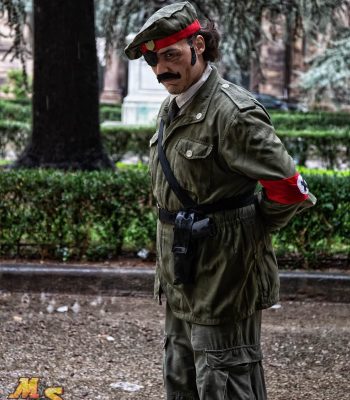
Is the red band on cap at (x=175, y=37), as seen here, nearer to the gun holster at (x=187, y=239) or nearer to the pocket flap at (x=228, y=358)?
the gun holster at (x=187, y=239)

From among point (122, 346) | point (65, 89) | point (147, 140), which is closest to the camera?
point (122, 346)

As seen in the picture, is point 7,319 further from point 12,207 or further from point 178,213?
point 178,213

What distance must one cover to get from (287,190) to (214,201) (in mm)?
280

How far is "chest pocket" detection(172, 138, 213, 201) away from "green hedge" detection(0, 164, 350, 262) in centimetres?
377

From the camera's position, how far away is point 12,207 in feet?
22.0

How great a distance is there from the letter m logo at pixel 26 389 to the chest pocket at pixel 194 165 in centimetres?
188

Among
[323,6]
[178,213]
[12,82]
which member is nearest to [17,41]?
[323,6]

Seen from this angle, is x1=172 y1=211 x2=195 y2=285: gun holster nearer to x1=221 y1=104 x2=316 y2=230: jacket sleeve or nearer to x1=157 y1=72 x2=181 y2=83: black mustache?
x1=221 y1=104 x2=316 y2=230: jacket sleeve

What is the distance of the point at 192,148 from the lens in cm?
286

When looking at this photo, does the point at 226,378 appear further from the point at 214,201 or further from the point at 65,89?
the point at 65,89

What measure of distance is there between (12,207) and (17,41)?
3.81 metres

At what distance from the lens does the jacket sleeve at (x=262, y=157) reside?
2.74 m

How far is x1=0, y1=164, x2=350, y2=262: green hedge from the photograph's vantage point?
6625mm

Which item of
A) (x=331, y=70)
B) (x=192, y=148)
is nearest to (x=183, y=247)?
(x=192, y=148)
